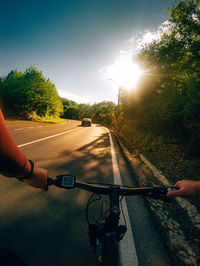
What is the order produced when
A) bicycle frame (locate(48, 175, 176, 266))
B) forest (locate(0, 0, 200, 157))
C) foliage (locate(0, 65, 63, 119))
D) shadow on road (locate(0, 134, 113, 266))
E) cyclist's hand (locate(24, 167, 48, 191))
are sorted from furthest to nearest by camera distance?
foliage (locate(0, 65, 63, 119))
forest (locate(0, 0, 200, 157))
shadow on road (locate(0, 134, 113, 266))
cyclist's hand (locate(24, 167, 48, 191))
bicycle frame (locate(48, 175, 176, 266))

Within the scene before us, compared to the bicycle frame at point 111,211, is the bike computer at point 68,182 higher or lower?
higher

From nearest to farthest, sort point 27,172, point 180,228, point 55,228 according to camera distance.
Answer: point 27,172 < point 55,228 < point 180,228

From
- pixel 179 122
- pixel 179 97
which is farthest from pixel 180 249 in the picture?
pixel 179 97

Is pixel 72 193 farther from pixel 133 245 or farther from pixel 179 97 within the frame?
pixel 179 97

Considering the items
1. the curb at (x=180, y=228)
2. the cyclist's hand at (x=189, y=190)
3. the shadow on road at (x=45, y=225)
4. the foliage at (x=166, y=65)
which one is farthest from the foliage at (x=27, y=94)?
the cyclist's hand at (x=189, y=190)

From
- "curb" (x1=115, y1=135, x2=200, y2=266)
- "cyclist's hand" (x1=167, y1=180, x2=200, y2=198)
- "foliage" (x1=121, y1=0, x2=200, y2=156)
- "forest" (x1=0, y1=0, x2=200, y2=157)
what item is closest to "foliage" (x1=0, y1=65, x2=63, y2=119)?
"forest" (x1=0, y1=0, x2=200, y2=157)

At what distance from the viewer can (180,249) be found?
1.62 metres

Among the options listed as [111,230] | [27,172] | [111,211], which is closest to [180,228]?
[111,230]

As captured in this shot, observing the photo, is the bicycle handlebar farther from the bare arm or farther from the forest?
the forest

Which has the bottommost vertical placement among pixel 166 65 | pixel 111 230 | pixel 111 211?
pixel 111 230

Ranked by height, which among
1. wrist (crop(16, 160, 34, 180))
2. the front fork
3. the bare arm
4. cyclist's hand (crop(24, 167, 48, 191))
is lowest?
the front fork

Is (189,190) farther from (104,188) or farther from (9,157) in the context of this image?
(9,157)

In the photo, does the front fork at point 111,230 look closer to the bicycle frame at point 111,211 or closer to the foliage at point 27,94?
the bicycle frame at point 111,211

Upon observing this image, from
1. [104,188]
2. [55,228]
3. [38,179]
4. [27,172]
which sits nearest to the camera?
[27,172]
